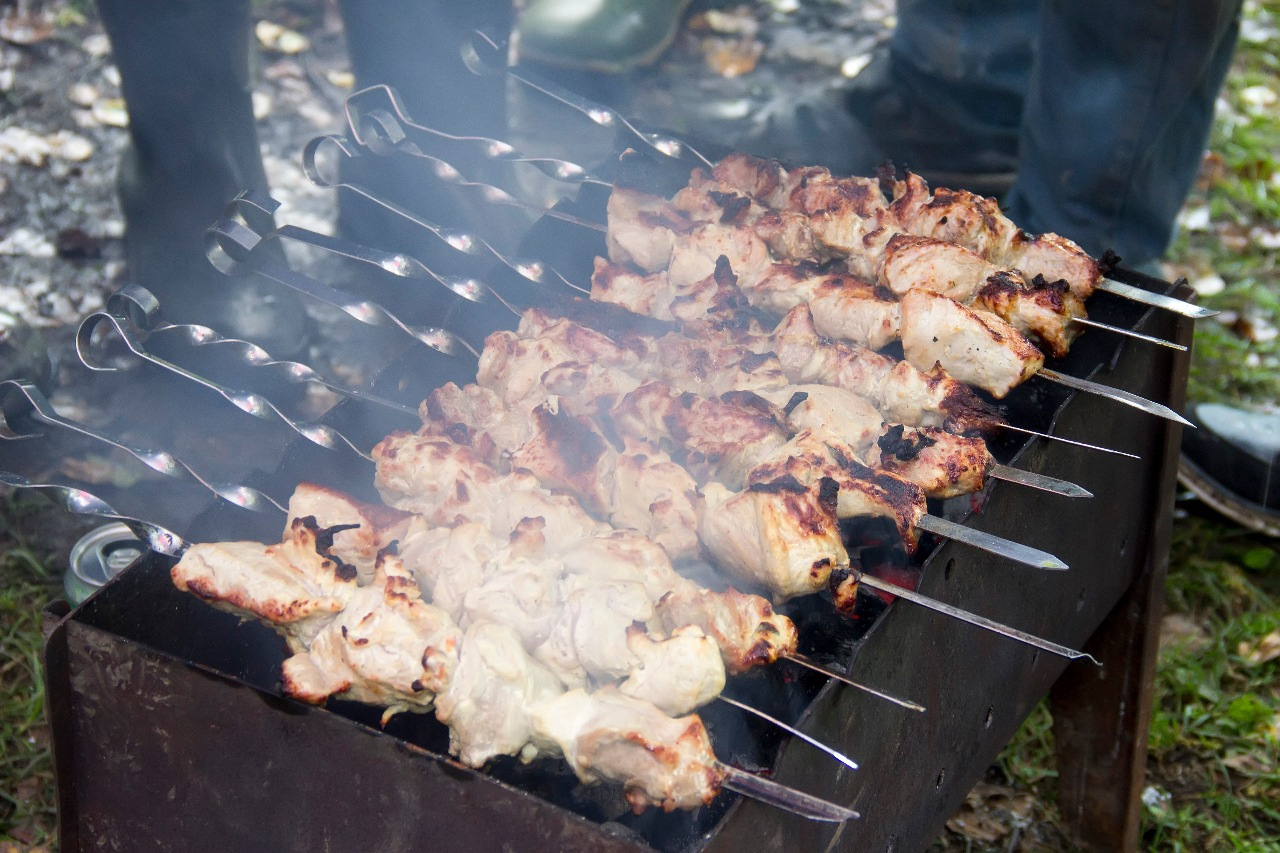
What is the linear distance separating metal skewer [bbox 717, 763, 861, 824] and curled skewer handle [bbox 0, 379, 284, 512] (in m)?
1.03

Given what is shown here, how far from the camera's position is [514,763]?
1916mm

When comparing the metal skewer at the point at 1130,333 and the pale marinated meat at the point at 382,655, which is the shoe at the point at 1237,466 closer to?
the metal skewer at the point at 1130,333

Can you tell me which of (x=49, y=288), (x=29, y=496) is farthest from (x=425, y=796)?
(x=49, y=288)

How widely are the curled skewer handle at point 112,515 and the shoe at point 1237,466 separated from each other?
3.43 metres

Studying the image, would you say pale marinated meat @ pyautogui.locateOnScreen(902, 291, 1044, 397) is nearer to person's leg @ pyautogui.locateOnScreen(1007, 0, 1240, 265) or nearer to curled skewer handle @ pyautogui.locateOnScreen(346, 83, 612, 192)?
curled skewer handle @ pyautogui.locateOnScreen(346, 83, 612, 192)

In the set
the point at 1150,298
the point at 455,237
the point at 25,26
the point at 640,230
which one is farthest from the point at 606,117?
the point at 25,26

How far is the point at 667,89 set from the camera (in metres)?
6.39

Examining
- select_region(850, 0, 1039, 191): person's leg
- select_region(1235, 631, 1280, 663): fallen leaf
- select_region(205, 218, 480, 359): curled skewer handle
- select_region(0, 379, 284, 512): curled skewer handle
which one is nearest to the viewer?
select_region(0, 379, 284, 512): curled skewer handle

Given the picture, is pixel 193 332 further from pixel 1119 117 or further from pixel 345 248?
pixel 1119 117

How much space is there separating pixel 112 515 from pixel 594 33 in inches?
188

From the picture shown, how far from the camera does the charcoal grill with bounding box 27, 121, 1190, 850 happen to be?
1.74m

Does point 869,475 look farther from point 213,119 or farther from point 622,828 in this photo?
point 213,119

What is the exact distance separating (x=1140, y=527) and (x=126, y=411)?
11.3 ft

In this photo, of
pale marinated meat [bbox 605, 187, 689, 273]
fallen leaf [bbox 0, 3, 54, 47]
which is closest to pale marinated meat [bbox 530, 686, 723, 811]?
pale marinated meat [bbox 605, 187, 689, 273]
